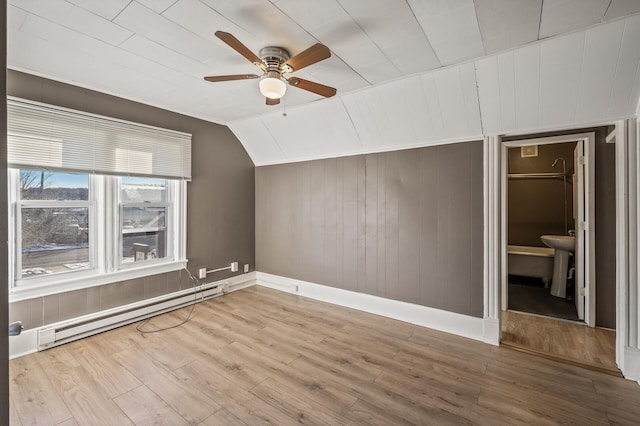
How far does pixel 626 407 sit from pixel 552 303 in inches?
80.7

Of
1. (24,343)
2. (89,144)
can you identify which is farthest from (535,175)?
(24,343)

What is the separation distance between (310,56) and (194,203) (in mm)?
2716

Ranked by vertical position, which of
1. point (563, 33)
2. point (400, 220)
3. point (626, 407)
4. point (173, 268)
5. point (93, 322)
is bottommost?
point (626, 407)

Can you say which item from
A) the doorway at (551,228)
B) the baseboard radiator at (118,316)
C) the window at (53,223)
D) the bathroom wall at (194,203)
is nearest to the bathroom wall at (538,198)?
the doorway at (551,228)

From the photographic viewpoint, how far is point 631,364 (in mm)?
2162

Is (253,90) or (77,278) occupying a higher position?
(253,90)

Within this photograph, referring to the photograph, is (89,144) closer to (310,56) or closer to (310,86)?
(310,86)

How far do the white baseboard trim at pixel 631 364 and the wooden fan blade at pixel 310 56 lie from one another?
10.4 feet

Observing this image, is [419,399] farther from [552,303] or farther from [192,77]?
[192,77]

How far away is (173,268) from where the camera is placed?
11.7 feet

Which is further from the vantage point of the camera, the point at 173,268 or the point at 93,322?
the point at 173,268

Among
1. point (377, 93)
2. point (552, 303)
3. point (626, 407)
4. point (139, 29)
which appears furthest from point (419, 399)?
point (139, 29)

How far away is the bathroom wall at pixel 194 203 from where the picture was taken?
262 centimetres

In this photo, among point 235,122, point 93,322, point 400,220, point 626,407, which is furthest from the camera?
point 235,122
